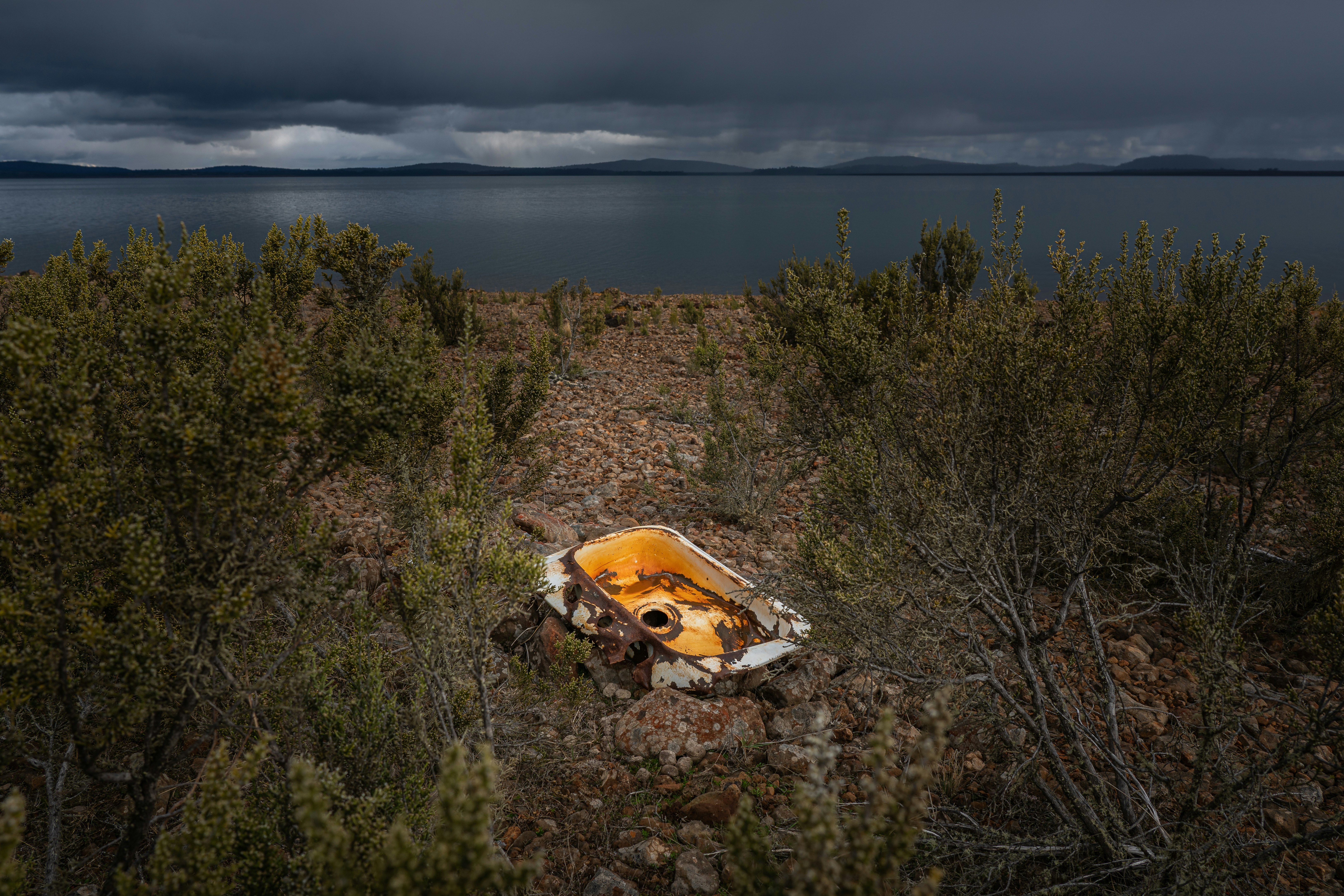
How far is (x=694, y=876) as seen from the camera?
3.04 meters

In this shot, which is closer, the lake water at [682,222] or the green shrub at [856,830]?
the green shrub at [856,830]

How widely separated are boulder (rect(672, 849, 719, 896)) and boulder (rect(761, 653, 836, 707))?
151 cm

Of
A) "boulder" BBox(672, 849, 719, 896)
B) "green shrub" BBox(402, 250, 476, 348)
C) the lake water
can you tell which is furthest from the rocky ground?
"green shrub" BBox(402, 250, 476, 348)

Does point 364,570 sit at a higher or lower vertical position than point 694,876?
higher

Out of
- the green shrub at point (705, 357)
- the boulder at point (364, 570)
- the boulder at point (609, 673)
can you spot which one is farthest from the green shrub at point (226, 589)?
the green shrub at point (705, 357)

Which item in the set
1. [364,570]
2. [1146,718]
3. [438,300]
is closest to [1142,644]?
[1146,718]

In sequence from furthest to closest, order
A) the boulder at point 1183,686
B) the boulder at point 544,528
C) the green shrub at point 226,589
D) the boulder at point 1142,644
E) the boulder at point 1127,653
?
the boulder at point 544,528 → the boulder at point 1142,644 → the boulder at point 1127,653 → the boulder at point 1183,686 → the green shrub at point 226,589

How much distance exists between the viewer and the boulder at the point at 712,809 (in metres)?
3.46

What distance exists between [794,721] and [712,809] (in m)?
1.02

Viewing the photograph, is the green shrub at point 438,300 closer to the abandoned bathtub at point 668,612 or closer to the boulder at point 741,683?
the abandoned bathtub at point 668,612

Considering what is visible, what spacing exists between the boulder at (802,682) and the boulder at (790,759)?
1.66ft

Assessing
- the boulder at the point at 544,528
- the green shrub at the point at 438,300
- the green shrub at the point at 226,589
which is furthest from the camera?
the green shrub at the point at 438,300

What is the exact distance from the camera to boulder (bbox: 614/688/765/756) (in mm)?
4027

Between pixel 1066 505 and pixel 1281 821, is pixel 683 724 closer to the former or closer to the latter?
pixel 1066 505
